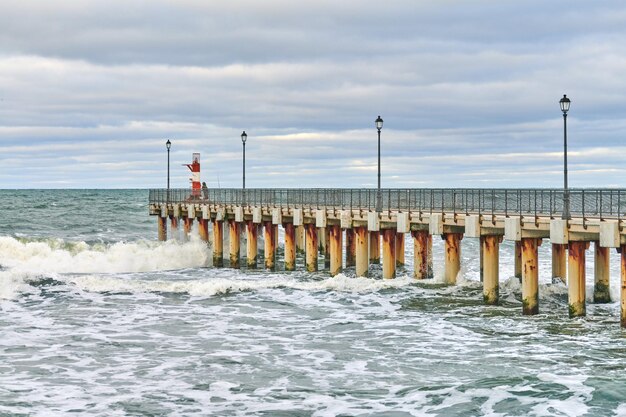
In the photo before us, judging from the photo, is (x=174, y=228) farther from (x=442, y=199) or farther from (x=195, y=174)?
(x=442, y=199)

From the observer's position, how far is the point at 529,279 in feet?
87.8

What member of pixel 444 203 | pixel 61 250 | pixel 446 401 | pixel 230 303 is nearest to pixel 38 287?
pixel 230 303

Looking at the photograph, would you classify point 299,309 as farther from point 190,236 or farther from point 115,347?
point 190,236

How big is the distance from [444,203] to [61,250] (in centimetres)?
2766

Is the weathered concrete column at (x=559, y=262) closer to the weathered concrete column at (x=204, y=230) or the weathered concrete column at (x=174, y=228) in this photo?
the weathered concrete column at (x=204, y=230)

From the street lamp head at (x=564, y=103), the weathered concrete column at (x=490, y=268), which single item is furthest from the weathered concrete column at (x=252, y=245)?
the street lamp head at (x=564, y=103)

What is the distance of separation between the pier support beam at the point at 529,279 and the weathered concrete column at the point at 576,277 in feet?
5.01

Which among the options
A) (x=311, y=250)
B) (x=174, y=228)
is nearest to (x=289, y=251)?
(x=311, y=250)

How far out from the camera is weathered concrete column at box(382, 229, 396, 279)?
3459 centimetres

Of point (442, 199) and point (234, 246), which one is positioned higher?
point (442, 199)

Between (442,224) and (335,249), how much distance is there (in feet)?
26.0

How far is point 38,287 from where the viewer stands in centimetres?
3478

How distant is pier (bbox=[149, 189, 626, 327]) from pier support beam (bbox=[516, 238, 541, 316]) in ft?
0.10

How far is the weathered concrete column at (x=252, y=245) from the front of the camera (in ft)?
143
